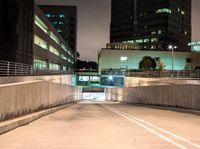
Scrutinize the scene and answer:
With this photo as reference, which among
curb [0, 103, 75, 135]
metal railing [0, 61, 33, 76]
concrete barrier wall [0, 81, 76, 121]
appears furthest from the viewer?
metal railing [0, 61, 33, 76]

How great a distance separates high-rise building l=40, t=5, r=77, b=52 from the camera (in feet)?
A: 634

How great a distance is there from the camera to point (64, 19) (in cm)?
19400

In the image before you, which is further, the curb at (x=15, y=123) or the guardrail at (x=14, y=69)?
the guardrail at (x=14, y=69)

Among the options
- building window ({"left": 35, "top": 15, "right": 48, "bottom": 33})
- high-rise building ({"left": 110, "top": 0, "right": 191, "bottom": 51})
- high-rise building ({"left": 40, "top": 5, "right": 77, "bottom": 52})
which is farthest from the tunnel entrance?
high-rise building ({"left": 40, "top": 5, "right": 77, "bottom": 52})

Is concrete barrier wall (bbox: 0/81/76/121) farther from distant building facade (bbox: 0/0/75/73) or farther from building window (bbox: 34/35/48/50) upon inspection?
building window (bbox: 34/35/48/50)

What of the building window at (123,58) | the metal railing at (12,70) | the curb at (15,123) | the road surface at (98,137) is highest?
the building window at (123,58)

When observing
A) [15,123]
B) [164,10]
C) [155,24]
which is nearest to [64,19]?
[155,24]

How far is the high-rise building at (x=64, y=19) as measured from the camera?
193 meters

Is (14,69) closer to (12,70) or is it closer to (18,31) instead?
(12,70)

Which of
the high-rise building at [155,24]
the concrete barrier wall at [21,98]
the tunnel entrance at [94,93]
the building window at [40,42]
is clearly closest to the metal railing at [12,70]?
the concrete barrier wall at [21,98]

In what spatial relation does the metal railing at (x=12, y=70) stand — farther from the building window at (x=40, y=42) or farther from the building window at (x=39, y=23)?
the building window at (x=39, y=23)

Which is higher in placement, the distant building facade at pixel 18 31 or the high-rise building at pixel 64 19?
the high-rise building at pixel 64 19

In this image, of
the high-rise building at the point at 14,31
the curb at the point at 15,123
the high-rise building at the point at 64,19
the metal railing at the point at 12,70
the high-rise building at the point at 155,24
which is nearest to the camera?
the curb at the point at 15,123

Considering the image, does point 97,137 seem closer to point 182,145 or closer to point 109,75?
point 182,145
